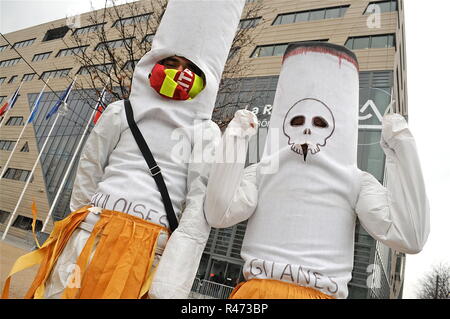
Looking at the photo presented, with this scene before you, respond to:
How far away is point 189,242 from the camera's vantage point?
1696mm

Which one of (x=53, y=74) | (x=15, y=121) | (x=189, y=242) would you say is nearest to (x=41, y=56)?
(x=53, y=74)

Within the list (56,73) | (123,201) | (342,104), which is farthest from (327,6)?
(56,73)

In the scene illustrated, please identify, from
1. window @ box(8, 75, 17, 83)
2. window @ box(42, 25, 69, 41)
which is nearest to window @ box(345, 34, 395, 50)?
window @ box(42, 25, 69, 41)

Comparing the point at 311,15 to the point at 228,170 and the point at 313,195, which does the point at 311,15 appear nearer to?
the point at 313,195

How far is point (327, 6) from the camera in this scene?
16016 millimetres

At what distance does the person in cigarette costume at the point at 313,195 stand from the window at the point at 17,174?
87.0 ft

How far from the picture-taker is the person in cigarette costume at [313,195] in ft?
5.50

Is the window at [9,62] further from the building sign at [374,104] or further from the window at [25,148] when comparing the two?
the building sign at [374,104]

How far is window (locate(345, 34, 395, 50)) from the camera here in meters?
13.3

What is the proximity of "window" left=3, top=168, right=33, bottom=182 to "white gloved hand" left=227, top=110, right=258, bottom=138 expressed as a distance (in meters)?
26.6

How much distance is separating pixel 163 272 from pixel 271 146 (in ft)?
3.72

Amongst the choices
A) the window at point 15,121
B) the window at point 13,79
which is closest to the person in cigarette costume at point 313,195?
the window at point 15,121

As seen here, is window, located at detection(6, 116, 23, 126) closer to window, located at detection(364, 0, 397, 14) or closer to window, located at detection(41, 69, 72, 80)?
window, located at detection(41, 69, 72, 80)
